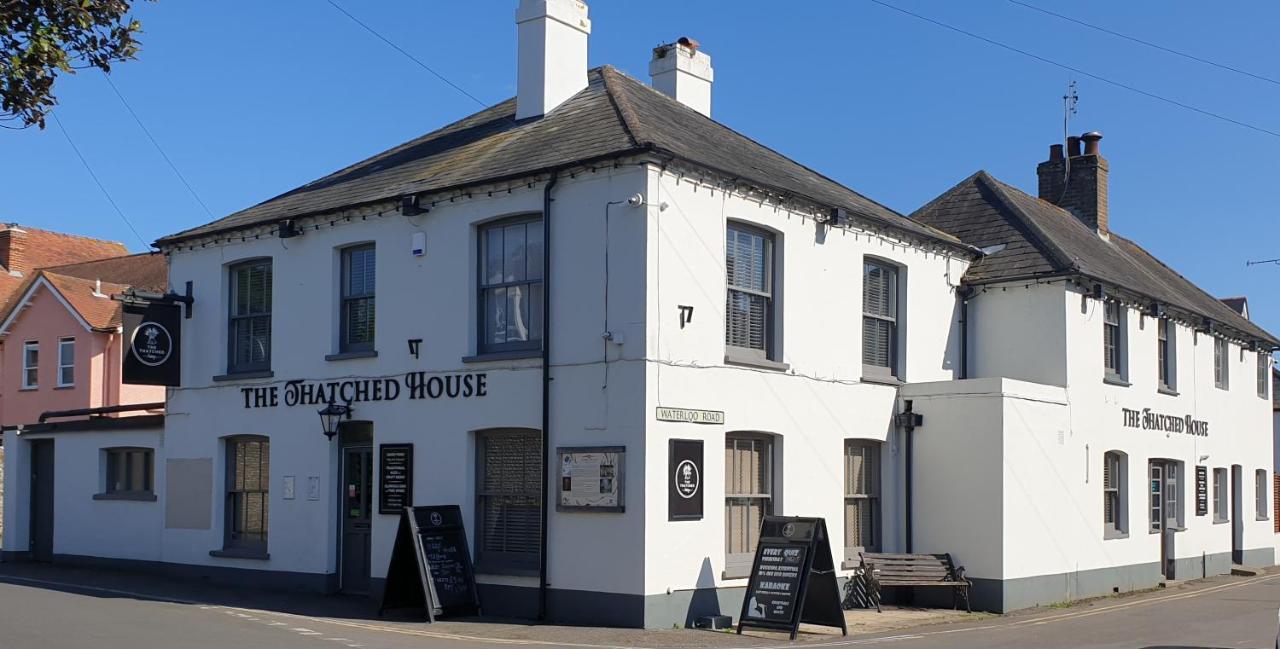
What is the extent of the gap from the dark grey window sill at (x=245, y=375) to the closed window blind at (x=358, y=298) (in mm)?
1625

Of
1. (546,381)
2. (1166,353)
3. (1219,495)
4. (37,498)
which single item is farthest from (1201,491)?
(37,498)

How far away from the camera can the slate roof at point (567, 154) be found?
55.0 ft

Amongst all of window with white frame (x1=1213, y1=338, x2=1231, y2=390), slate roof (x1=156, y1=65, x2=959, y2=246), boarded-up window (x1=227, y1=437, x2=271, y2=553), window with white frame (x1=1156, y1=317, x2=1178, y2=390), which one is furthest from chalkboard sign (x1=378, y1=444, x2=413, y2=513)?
window with white frame (x1=1213, y1=338, x2=1231, y2=390)

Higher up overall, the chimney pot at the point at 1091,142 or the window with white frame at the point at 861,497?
the chimney pot at the point at 1091,142

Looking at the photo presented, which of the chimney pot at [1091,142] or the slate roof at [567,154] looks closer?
the slate roof at [567,154]

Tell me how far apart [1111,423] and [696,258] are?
9.86 meters

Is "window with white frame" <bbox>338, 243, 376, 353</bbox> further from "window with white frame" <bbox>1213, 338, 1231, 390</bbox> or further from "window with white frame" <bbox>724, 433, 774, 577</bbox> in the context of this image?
"window with white frame" <bbox>1213, 338, 1231, 390</bbox>

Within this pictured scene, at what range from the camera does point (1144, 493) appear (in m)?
23.4

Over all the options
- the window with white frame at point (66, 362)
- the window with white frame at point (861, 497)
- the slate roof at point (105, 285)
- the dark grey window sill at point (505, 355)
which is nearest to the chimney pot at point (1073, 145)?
the window with white frame at point (861, 497)

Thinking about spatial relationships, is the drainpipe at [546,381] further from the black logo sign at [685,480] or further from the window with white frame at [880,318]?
the window with white frame at [880,318]

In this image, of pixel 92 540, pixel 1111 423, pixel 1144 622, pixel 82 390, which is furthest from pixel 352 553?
pixel 82 390

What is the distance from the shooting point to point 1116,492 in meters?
22.5

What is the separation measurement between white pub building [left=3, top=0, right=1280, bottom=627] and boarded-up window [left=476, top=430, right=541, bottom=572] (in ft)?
0.14

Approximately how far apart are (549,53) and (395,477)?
6835 millimetres
